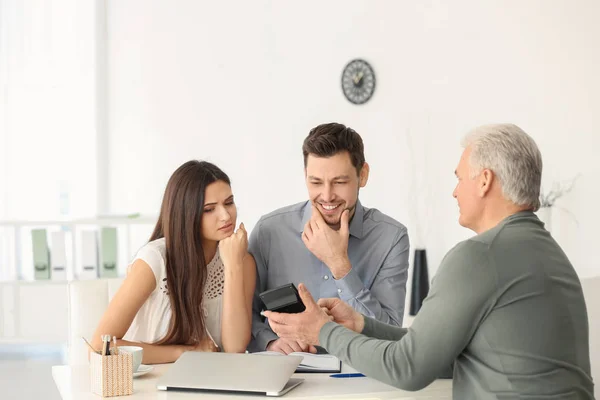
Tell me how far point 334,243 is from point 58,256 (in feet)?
10.5

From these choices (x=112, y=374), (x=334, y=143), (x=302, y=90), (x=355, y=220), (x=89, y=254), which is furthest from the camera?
(x=302, y=90)

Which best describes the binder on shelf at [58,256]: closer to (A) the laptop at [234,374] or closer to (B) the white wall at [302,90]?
(B) the white wall at [302,90]

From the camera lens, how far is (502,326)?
1642 mm

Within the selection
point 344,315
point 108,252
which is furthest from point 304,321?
point 108,252

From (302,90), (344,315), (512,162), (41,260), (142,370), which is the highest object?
(302,90)

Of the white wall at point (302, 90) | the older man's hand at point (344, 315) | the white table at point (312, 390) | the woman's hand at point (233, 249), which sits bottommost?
the white table at point (312, 390)

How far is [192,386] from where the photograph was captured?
74.0 inches

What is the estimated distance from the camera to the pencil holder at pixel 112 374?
186 cm

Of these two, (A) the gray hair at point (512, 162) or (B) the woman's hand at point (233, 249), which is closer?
(A) the gray hair at point (512, 162)

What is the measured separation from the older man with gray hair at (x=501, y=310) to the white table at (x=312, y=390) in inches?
6.2

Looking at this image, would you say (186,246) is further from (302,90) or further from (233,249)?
(302,90)

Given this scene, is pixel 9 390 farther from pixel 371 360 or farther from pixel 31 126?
pixel 371 360

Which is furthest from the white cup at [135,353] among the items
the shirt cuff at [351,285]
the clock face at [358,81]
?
the clock face at [358,81]

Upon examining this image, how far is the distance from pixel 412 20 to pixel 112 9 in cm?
245
